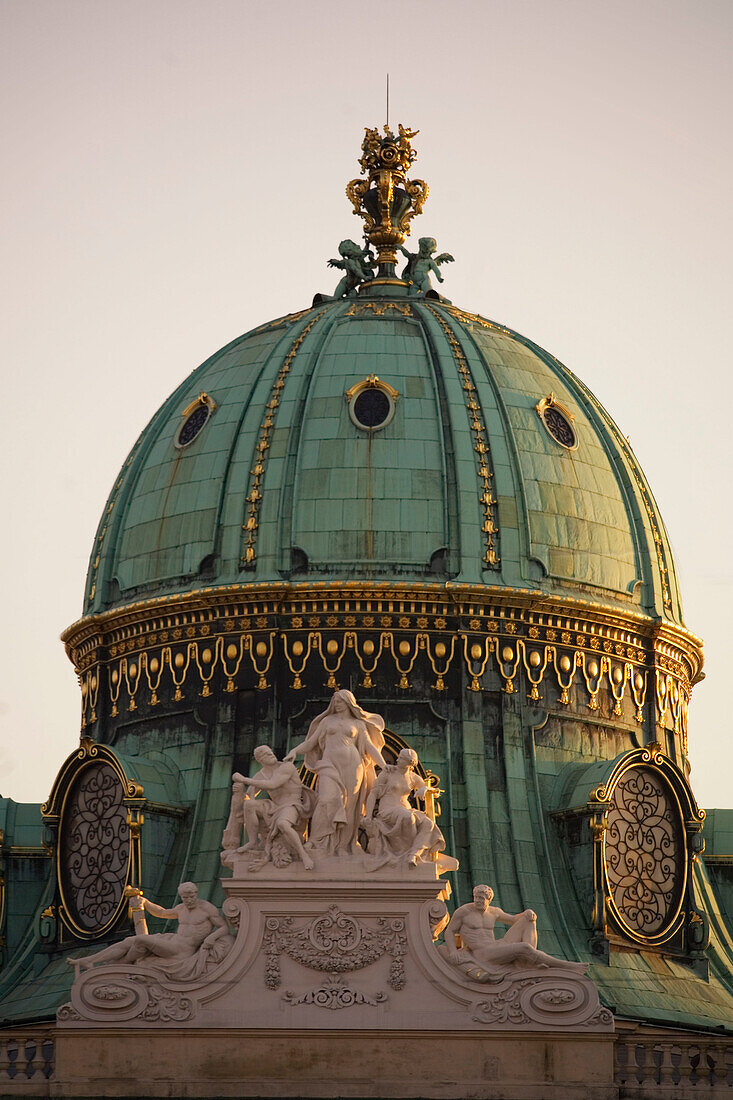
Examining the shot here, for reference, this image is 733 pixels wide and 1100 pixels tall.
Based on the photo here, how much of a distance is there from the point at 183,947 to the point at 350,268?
76.1 ft

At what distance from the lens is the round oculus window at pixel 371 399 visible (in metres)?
68.4

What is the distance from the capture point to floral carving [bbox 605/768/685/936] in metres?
65.5

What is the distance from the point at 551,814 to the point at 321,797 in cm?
1131

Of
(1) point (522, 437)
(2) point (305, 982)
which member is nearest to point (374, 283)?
(1) point (522, 437)

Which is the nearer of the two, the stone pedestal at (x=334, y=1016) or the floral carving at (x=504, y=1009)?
the stone pedestal at (x=334, y=1016)

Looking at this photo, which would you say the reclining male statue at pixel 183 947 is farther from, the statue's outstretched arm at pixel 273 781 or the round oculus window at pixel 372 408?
the round oculus window at pixel 372 408

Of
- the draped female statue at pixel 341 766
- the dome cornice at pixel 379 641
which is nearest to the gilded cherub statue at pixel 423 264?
the dome cornice at pixel 379 641

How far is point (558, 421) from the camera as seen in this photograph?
69938 mm

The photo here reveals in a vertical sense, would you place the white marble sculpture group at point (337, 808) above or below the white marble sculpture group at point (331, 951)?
above

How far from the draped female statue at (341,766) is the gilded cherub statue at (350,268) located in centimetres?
1901

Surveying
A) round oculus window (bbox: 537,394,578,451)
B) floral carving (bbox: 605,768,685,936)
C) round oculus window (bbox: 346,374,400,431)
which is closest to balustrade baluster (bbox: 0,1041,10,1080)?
floral carving (bbox: 605,768,685,936)

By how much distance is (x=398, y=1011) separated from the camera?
54062 mm

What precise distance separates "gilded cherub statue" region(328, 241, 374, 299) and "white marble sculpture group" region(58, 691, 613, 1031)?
2079cm

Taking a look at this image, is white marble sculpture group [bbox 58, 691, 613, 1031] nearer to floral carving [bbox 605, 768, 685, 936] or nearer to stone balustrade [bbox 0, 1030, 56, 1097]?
stone balustrade [bbox 0, 1030, 56, 1097]
